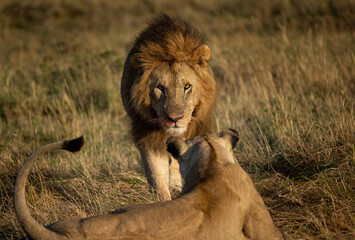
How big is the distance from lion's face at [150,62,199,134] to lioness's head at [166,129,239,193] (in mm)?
813

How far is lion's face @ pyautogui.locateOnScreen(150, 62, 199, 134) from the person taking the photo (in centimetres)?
422

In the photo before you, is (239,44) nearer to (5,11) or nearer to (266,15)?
(266,15)

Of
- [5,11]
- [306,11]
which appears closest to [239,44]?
[306,11]

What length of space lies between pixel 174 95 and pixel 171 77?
209 mm

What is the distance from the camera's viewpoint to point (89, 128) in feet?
23.0

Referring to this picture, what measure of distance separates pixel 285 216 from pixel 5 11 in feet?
62.0

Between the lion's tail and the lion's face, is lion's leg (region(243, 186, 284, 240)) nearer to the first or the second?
the lion's tail

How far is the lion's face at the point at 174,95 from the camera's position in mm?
4223

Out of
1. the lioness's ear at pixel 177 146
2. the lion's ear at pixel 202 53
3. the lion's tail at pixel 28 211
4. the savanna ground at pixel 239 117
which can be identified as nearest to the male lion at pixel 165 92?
the lion's ear at pixel 202 53

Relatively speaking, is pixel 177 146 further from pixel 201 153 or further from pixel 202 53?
pixel 202 53

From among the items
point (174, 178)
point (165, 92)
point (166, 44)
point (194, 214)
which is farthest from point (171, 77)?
point (194, 214)

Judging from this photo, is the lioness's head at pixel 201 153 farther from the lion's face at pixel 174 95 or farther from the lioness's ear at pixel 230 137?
the lion's face at pixel 174 95

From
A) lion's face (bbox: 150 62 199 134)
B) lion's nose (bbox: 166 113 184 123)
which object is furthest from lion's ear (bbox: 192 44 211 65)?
lion's nose (bbox: 166 113 184 123)

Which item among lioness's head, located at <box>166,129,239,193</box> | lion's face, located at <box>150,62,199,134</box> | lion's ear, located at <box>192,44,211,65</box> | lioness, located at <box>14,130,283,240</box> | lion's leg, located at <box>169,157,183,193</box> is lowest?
lion's leg, located at <box>169,157,183,193</box>
